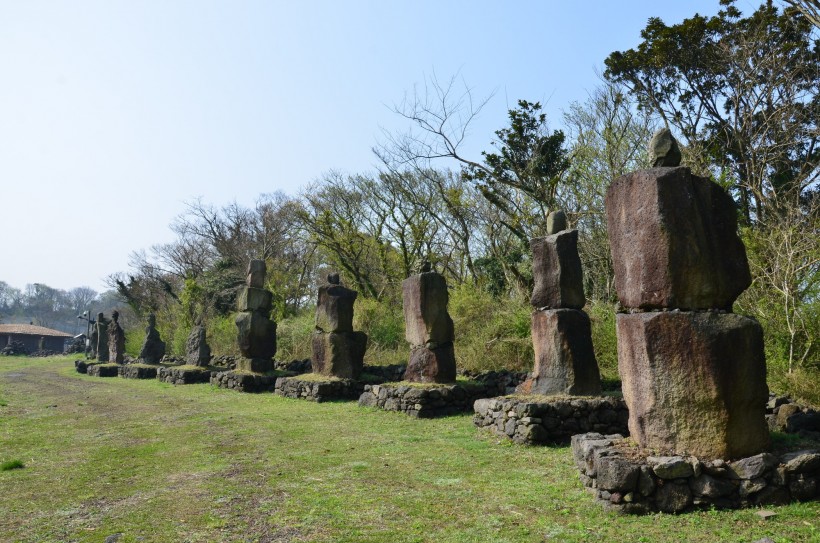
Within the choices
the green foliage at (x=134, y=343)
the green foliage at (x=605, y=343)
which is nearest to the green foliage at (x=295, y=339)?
the green foliage at (x=605, y=343)

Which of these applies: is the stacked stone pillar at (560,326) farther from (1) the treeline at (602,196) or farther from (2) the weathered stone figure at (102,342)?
(2) the weathered stone figure at (102,342)

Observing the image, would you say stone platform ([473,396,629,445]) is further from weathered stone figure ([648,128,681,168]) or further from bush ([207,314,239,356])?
Answer: bush ([207,314,239,356])

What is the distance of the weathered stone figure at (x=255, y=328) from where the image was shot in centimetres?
1648

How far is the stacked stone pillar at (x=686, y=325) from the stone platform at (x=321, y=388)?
8419 mm

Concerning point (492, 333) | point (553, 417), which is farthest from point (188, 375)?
point (553, 417)

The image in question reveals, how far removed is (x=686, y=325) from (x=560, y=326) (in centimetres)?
361

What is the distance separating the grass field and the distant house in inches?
1828

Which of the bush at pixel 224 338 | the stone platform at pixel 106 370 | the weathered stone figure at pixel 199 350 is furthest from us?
the bush at pixel 224 338

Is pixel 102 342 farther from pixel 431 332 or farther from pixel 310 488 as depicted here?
pixel 310 488

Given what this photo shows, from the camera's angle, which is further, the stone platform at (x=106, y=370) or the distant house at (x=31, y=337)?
the distant house at (x=31, y=337)

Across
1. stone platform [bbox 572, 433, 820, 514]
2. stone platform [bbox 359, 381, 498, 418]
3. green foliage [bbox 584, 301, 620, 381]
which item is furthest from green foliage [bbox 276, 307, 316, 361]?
stone platform [bbox 572, 433, 820, 514]

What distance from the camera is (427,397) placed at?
1045 centimetres

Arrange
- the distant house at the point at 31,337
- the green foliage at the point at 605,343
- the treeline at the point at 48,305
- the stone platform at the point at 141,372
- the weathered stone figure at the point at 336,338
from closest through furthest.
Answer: the green foliage at the point at 605,343 < the weathered stone figure at the point at 336,338 < the stone platform at the point at 141,372 < the distant house at the point at 31,337 < the treeline at the point at 48,305

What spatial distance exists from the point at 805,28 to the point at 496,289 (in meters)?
10.3
